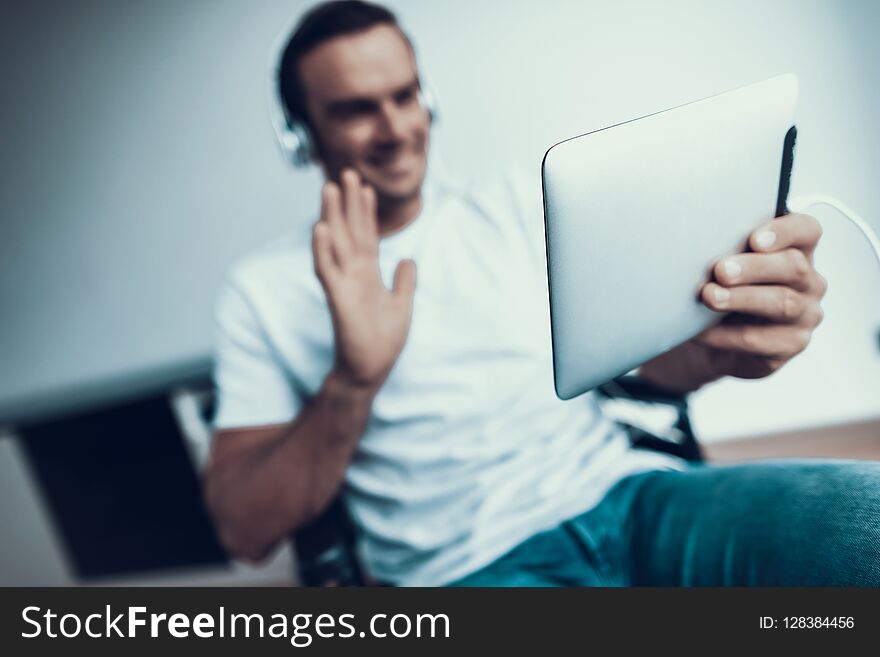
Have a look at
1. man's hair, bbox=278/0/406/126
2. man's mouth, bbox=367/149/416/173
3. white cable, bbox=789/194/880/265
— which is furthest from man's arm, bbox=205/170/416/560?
white cable, bbox=789/194/880/265

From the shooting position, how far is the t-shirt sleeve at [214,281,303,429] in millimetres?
707

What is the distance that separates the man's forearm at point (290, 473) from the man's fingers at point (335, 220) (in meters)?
0.13

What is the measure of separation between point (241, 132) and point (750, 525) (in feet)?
3.22

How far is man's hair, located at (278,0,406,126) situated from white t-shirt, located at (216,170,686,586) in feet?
0.67

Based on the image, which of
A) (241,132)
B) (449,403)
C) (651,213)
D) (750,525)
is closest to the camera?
(651,213)

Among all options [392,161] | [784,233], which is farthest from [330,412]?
[784,233]

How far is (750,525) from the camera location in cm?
57

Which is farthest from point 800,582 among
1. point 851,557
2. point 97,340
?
point 97,340

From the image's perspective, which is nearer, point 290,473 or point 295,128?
point 290,473

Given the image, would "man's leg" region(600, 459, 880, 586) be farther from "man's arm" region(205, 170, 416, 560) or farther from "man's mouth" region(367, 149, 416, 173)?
"man's mouth" region(367, 149, 416, 173)

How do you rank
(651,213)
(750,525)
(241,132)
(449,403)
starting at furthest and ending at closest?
(241,132) < (449,403) < (750,525) < (651,213)

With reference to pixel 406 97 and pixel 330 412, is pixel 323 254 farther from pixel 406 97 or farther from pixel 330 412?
pixel 406 97

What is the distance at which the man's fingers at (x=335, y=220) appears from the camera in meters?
0.59

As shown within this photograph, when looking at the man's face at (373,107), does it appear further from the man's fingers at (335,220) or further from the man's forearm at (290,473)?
the man's forearm at (290,473)
